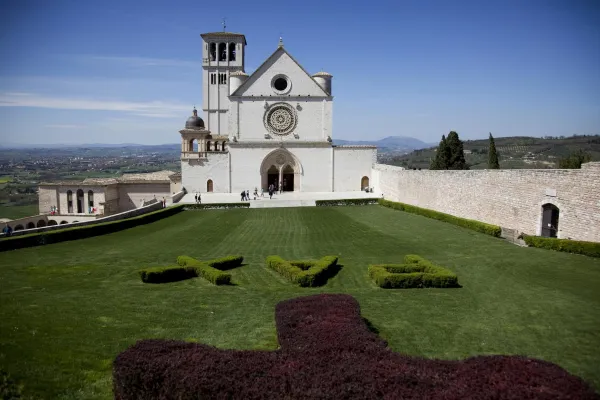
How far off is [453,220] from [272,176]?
24.4 meters

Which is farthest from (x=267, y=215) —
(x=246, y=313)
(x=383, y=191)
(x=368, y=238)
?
(x=246, y=313)

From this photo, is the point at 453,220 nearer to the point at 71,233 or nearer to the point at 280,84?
the point at 71,233

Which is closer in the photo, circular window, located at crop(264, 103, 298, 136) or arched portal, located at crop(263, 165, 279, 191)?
circular window, located at crop(264, 103, 298, 136)

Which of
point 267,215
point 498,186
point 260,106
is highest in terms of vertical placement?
point 260,106

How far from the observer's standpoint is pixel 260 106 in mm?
44219

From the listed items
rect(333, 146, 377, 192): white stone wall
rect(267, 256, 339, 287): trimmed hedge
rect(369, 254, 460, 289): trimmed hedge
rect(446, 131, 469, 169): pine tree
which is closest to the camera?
rect(369, 254, 460, 289): trimmed hedge

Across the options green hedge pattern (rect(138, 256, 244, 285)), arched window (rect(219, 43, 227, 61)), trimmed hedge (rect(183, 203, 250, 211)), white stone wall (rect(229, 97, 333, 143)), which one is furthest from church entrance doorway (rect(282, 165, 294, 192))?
green hedge pattern (rect(138, 256, 244, 285))

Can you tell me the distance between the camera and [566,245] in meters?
17.0

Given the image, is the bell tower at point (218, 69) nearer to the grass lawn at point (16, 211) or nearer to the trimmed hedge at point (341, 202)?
the trimmed hedge at point (341, 202)

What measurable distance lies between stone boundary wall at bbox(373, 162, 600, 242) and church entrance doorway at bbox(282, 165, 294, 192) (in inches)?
608

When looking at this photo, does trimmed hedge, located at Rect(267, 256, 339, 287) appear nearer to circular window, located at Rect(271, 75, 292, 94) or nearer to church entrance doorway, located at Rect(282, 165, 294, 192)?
church entrance doorway, located at Rect(282, 165, 294, 192)

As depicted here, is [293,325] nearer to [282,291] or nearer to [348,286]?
[282,291]

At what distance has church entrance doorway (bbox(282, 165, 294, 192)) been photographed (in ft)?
150

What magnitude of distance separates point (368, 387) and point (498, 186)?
19.1m
